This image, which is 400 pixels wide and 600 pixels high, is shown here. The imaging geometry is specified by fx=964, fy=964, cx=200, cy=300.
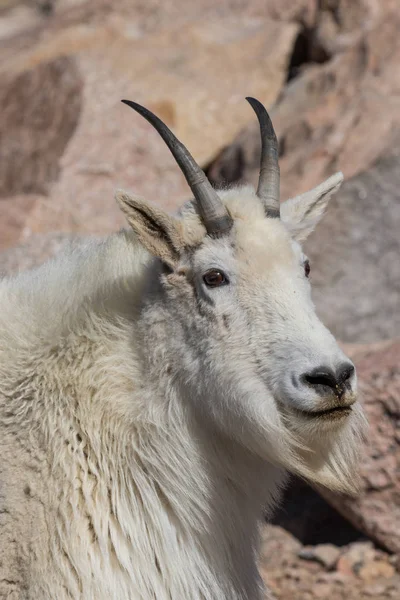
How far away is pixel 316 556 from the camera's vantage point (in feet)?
23.3

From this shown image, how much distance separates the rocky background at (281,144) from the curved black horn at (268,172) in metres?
0.68

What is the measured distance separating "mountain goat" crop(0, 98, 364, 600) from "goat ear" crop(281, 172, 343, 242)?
0.44 feet

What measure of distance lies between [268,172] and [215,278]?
2.47ft

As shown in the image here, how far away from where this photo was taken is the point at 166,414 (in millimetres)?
4406

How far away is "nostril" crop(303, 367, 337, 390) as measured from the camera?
3889 millimetres

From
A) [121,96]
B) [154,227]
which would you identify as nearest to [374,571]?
[154,227]

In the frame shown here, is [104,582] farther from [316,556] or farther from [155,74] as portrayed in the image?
[155,74]

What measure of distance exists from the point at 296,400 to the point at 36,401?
1246 mm

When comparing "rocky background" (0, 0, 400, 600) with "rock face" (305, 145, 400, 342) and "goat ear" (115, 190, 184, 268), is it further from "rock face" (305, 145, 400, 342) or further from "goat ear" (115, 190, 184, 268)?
"goat ear" (115, 190, 184, 268)

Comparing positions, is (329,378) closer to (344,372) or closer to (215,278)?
(344,372)

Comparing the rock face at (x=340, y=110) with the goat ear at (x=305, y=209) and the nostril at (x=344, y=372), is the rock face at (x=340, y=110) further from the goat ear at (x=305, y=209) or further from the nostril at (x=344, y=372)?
the nostril at (x=344, y=372)

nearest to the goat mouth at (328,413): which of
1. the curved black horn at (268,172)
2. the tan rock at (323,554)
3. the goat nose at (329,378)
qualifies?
the goat nose at (329,378)

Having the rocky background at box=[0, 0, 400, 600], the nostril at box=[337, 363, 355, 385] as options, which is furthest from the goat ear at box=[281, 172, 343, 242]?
the nostril at box=[337, 363, 355, 385]

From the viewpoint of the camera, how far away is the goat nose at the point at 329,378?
3.89 metres
